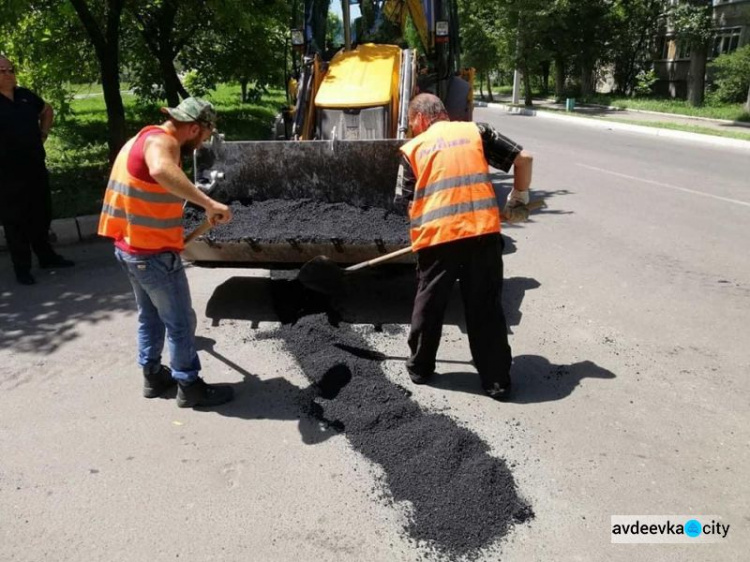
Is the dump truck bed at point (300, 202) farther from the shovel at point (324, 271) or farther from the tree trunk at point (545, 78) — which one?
the tree trunk at point (545, 78)

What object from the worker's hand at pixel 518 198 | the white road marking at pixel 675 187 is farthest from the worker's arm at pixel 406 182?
the white road marking at pixel 675 187

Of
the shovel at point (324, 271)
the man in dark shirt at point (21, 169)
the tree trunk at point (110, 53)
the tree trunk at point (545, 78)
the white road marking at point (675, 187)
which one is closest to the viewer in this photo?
the shovel at point (324, 271)

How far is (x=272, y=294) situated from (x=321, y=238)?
3.02 ft

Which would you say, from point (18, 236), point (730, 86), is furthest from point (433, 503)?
point (730, 86)

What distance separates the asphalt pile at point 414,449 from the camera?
2525mm

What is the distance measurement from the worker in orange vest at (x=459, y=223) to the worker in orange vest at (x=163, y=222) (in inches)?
42.8

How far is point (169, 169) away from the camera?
9.66ft

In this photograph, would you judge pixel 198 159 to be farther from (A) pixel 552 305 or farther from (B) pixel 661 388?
(B) pixel 661 388

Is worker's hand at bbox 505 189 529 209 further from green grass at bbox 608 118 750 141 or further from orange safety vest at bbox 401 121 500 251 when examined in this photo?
green grass at bbox 608 118 750 141

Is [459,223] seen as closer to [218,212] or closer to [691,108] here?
[218,212]

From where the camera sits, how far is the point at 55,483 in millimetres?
2842

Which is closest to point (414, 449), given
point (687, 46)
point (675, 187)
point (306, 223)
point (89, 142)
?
point (306, 223)

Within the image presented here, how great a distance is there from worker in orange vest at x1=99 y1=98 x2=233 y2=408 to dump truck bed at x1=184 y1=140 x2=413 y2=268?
112 cm

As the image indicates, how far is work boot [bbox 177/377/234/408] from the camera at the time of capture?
136 inches
